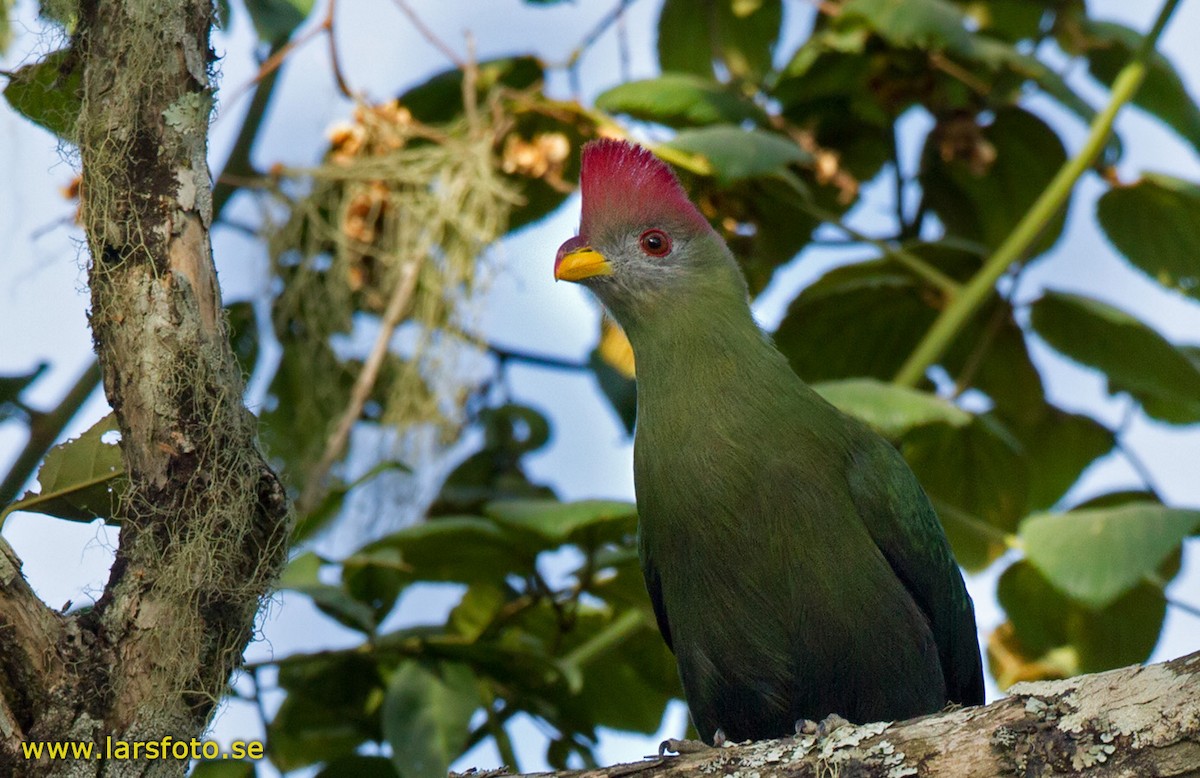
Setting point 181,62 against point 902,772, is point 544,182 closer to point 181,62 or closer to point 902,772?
point 181,62

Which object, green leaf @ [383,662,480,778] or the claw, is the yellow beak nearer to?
green leaf @ [383,662,480,778]

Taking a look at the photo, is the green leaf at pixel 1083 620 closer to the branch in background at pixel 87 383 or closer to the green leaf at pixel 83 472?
the branch in background at pixel 87 383

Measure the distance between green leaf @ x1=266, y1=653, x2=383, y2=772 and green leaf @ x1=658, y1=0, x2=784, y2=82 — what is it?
A: 9.90ft

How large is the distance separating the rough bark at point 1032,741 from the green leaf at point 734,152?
217 centimetres

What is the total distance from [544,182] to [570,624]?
1.87m

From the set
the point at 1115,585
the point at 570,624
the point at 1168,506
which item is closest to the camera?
the point at 1115,585

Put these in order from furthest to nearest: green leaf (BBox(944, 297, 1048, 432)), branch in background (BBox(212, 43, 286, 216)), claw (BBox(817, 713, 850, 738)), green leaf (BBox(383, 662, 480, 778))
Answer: green leaf (BBox(944, 297, 1048, 432)), branch in background (BBox(212, 43, 286, 216)), green leaf (BBox(383, 662, 480, 778)), claw (BBox(817, 713, 850, 738))

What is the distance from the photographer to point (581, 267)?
3.76 meters

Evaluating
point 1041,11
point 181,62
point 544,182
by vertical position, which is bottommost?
point 181,62

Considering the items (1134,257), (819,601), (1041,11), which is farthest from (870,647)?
(1041,11)

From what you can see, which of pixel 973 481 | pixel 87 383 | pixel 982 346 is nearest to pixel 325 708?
pixel 87 383

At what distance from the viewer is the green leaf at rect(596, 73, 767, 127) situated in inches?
197

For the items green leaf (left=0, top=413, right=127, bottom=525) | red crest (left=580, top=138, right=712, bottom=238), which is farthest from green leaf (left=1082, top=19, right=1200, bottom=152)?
green leaf (left=0, top=413, right=127, bottom=525)

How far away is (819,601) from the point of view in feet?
11.1
